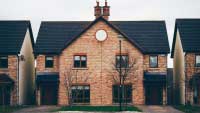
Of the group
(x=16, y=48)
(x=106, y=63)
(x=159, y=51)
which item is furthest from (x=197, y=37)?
(x=16, y=48)

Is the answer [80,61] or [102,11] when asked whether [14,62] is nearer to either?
[80,61]

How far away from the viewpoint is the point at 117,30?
2254 inches

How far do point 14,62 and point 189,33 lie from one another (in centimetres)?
1995

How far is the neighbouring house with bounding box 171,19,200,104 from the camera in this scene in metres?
56.8

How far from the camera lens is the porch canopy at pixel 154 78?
57125mm

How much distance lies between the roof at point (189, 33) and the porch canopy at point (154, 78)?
383 cm

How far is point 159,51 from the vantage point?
5784 cm

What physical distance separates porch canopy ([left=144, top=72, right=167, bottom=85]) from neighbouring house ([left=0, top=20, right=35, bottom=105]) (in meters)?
14.2

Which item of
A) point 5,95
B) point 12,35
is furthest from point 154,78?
point 12,35

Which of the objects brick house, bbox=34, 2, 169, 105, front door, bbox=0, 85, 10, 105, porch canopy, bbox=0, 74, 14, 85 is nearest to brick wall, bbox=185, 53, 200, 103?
brick house, bbox=34, 2, 169, 105

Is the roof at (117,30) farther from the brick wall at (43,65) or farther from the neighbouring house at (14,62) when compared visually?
the neighbouring house at (14,62)

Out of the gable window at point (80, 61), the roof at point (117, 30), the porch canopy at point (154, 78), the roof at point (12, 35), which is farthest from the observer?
the gable window at point (80, 61)

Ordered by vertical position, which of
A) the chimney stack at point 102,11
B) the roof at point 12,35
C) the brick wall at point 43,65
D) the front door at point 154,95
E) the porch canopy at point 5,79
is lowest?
the front door at point 154,95

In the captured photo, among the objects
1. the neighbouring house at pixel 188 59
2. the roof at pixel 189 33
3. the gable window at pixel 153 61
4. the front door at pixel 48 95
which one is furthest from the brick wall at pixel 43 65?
the roof at pixel 189 33
